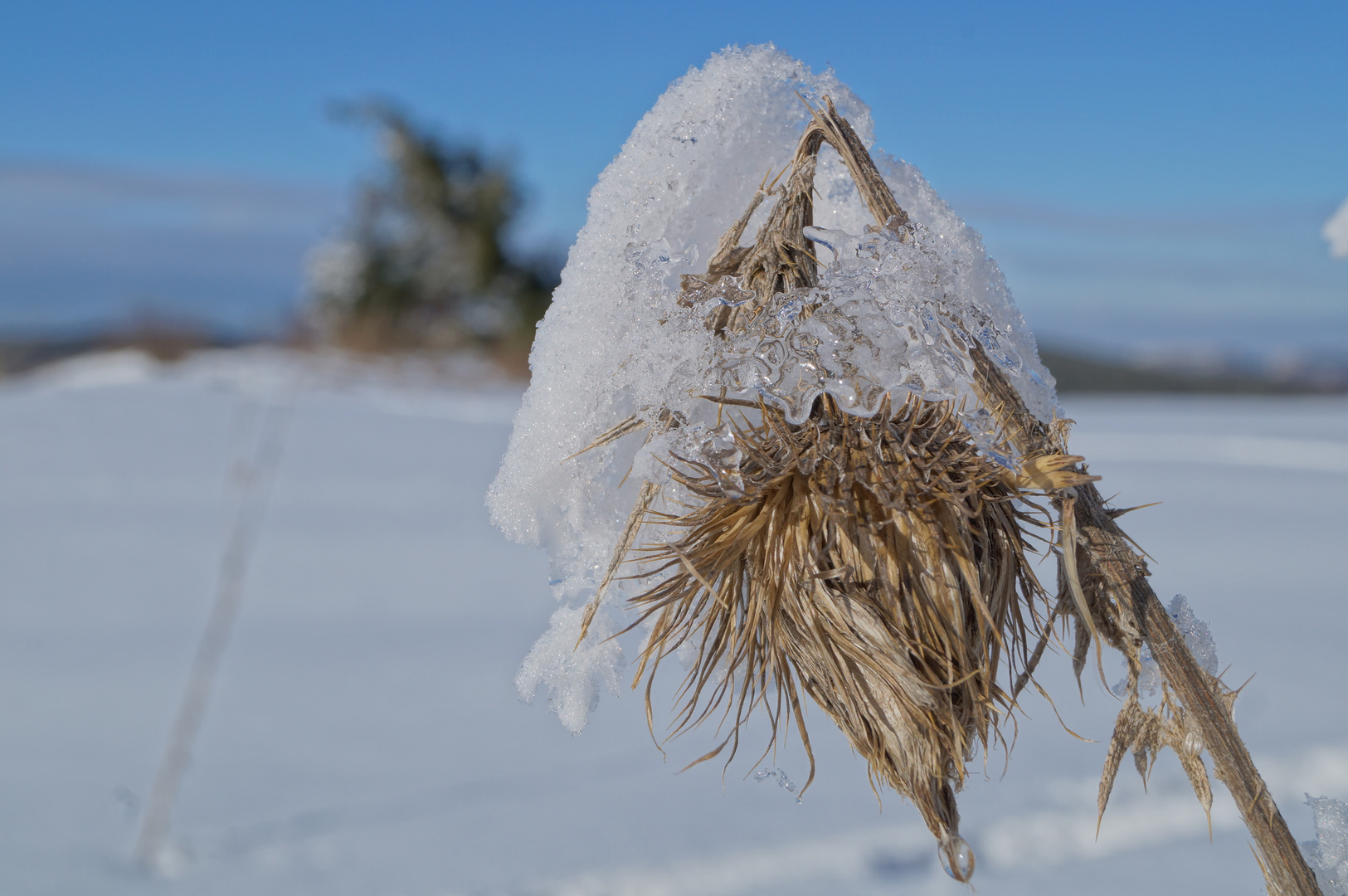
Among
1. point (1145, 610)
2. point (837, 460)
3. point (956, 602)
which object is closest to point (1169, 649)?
point (1145, 610)

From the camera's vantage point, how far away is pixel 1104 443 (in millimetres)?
7352

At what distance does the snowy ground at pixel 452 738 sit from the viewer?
96.0 inches

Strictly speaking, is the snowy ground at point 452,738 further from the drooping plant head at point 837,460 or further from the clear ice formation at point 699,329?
the clear ice formation at point 699,329

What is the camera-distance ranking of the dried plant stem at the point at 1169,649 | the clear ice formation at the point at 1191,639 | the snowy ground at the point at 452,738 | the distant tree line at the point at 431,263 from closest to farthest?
the dried plant stem at the point at 1169,649 < the clear ice formation at the point at 1191,639 < the snowy ground at the point at 452,738 < the distant tree line at the point at 431,263

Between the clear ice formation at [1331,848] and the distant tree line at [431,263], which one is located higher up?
the distant tree line at [431,263]

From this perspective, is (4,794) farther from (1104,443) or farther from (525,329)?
(525,329)

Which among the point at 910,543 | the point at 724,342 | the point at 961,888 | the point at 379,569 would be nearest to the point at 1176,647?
the point at 910,543

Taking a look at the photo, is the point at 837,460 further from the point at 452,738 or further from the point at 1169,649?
the point at 452,738

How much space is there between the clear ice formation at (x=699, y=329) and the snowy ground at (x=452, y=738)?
1.62ft

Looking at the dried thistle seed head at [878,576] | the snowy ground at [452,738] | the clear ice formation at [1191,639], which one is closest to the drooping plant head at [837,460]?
the dried thistle seed head at [878,576]

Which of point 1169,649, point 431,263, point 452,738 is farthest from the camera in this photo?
point 431,263

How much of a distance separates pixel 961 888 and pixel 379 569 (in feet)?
10.5

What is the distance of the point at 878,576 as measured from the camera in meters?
0.81

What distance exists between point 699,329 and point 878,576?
272 mm
